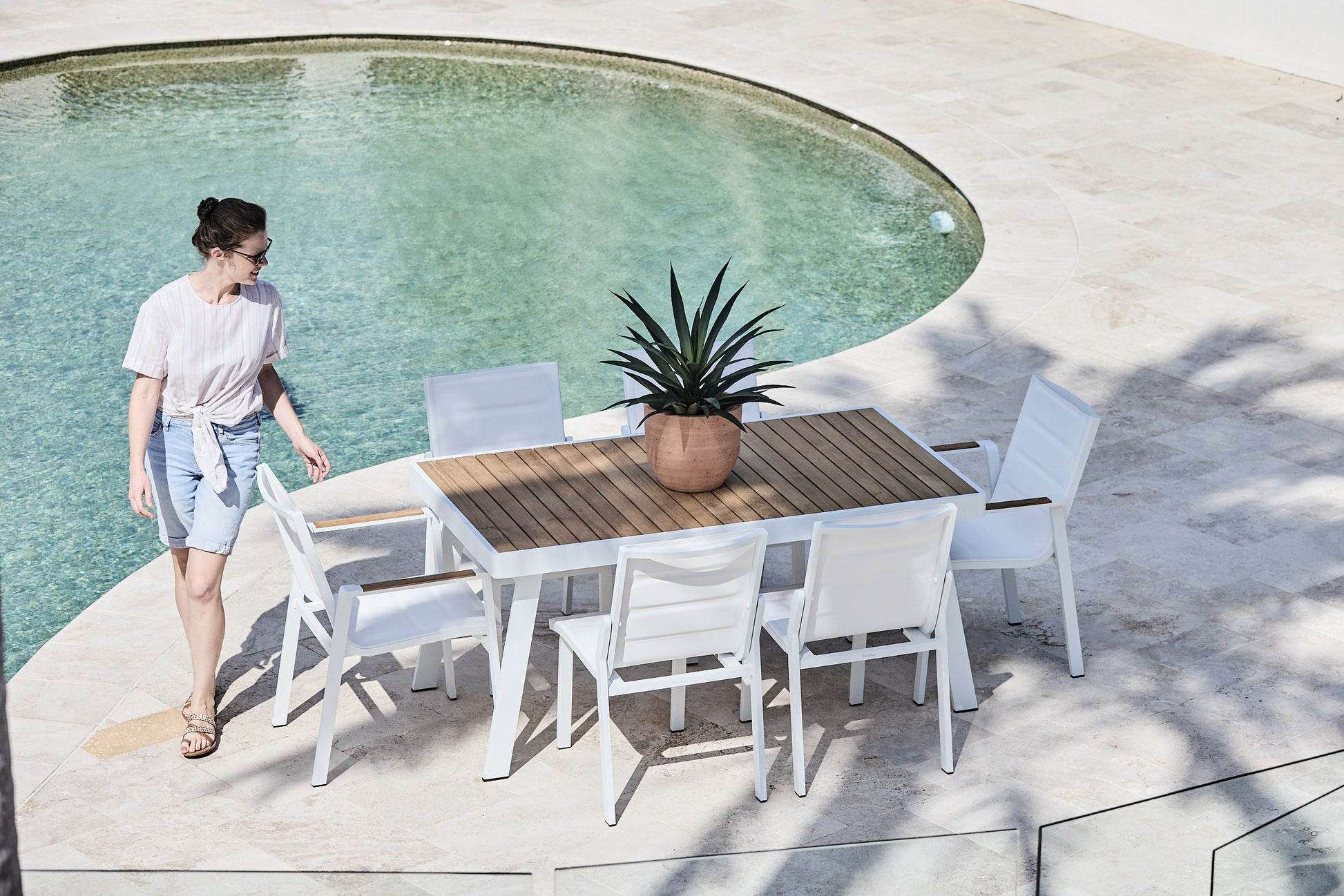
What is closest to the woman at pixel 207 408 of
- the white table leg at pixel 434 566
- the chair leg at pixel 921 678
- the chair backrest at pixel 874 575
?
the white table leg at pixel 434 566

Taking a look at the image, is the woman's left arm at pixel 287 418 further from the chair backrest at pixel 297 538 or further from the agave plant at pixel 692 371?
the agave plant at pixel 692 371

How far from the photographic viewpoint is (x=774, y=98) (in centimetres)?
1330

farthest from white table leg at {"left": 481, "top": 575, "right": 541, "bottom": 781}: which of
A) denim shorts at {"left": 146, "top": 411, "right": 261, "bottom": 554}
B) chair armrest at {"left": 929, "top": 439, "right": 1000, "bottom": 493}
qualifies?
chair armrest at {"left": 929, "top": 439, "right": 1000, "bottom": 493}

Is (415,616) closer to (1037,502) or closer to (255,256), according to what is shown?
(255,256)

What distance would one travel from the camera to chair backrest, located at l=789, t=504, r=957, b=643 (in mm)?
4496

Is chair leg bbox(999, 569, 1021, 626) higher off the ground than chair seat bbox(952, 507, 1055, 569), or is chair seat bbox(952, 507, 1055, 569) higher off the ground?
chair seat bbox(952, 507, 1055, 569)

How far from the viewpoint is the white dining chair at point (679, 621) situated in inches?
170

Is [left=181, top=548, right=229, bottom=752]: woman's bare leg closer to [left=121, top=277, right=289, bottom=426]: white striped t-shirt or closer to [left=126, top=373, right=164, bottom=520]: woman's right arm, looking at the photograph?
[left=126, top=373, right=164, bottom=520]: woman's right arm

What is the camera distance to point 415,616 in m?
4.82

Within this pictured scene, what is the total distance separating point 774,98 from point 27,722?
968 cm

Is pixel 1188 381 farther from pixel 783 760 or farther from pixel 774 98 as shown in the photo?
pixel 774 98

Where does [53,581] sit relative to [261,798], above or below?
below

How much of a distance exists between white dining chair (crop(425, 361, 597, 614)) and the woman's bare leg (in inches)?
42.7

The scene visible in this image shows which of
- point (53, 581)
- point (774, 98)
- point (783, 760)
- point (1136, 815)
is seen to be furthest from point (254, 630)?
point (774, 98)
